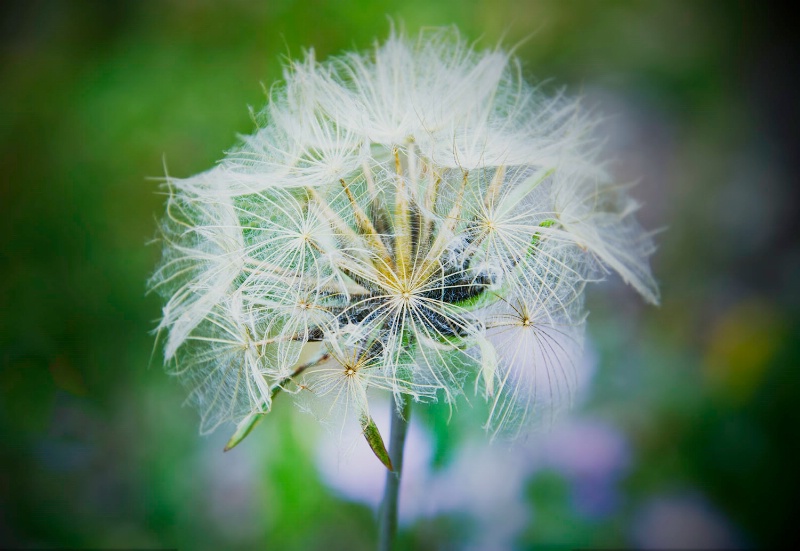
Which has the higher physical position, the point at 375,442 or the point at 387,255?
the point at 387,255

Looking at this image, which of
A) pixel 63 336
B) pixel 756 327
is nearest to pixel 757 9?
pixel 756 327

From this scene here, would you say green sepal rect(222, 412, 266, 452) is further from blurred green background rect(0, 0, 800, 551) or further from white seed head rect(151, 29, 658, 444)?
blurred green background rect(0, 0, 800, 551)

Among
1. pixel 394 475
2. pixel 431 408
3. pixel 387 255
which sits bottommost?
pixel 394 475

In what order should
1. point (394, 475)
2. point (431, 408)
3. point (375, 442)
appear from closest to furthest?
point (375, 442)
point (394, 475)
point (431, 408)

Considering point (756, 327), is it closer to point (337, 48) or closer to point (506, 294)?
point (506, 294)

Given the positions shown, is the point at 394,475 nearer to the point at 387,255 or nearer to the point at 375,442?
the point at 375,442

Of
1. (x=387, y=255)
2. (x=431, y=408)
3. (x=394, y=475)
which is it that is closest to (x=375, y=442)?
(x=394, y=475)

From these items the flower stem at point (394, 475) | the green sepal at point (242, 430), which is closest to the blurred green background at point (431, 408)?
the flower stem at point (394, 475)

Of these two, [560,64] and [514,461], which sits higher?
[560,64]
